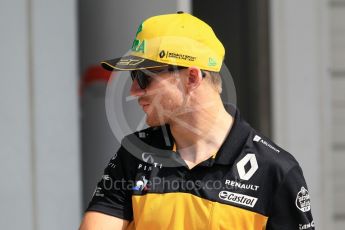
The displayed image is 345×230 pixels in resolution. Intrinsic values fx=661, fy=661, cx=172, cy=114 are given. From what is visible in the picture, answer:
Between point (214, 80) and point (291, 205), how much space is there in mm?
492

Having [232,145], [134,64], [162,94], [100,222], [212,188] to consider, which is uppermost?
[134,64]

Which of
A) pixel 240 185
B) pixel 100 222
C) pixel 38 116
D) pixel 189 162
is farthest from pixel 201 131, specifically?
pixel 38 116

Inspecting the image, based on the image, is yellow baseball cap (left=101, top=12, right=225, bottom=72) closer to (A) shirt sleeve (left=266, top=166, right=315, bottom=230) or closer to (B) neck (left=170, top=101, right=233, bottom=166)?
(B) neck (left=170, top=101, right=233, bottom=166)

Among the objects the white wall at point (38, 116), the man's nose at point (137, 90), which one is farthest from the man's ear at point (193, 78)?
the white wall at point (38, 116)

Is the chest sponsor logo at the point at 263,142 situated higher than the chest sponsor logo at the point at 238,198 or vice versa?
the chest sponsor logo at the point at 263,142

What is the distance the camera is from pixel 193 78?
2176 mm

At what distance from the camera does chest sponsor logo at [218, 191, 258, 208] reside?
2125 mm

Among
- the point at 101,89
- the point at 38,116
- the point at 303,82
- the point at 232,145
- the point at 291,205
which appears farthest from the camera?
the point at 303,82

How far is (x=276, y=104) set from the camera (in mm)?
4859

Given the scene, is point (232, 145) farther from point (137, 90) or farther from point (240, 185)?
point (137, 90)

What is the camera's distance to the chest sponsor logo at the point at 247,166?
216 cm

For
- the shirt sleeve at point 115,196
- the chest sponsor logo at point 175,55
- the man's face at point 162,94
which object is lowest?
the shirt sleeve at point 115,196

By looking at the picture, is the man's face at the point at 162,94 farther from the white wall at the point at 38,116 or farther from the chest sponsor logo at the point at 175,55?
the white wall at the point at 38,116

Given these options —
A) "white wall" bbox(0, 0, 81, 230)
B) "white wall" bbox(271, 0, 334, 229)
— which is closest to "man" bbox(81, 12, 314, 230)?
"white wall" bbox(0, 0, 81, 230)
